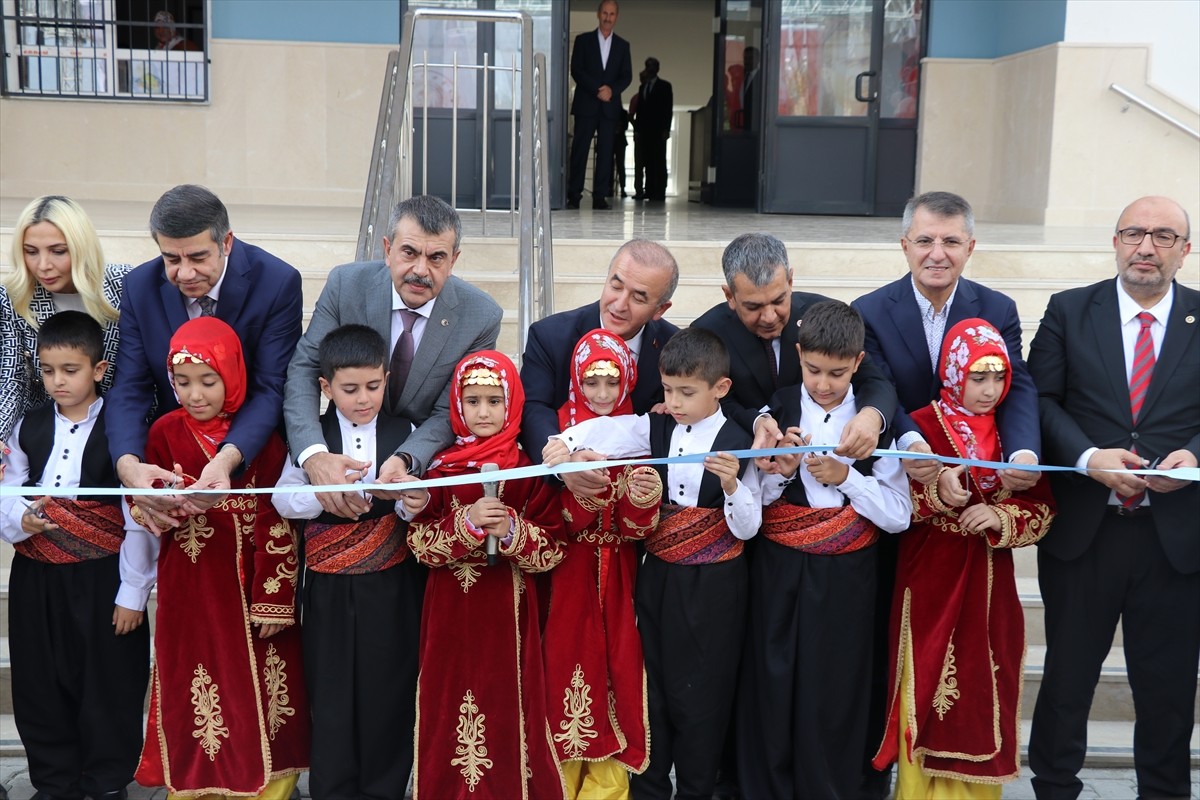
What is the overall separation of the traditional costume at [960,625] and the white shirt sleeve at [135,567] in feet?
7.10

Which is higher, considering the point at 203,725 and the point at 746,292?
the point at 746,292

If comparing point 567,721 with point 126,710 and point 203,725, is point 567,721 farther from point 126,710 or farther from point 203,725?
point 126,710

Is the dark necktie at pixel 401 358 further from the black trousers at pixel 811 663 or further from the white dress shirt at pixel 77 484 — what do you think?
the black trousers at pixel 811 663

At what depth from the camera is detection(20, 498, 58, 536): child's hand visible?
10.8 ft

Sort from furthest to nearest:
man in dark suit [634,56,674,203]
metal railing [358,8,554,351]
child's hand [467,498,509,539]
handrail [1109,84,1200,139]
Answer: man in dark suit [634,56,674,203], handrail [1109,84,1200,139], metal railing [358,8,554,351], child's hand [467,498,509,539]

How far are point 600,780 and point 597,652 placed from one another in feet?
1.24

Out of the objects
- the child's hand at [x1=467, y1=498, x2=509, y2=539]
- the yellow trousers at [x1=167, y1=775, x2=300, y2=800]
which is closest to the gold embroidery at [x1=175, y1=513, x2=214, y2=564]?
the yellow trousers at [x1=167, y1=775, x2=300, y2=800]

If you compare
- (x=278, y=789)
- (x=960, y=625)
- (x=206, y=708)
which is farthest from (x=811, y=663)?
(x=206, y=708)

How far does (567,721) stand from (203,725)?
39.8 inches

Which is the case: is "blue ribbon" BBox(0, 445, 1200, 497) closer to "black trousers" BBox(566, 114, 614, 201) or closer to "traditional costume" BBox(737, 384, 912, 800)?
"traditional costume" BBox(737, 384, 912, 800)

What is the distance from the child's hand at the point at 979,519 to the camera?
3189mm

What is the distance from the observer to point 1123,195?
9.25 meters

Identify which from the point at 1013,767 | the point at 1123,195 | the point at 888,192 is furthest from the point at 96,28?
the point at 1013,767

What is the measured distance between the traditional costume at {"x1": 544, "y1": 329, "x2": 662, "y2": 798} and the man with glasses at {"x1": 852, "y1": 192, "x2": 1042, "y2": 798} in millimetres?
769
